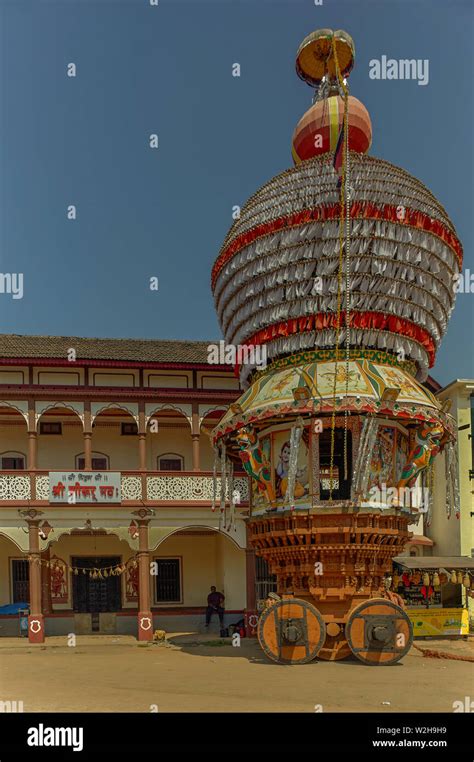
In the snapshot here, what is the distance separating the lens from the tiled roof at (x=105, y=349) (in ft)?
80.8

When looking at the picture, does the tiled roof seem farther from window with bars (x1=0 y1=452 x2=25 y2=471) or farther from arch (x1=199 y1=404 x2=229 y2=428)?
window with bars (x1=0 y1=452 x2=25 y2=471)

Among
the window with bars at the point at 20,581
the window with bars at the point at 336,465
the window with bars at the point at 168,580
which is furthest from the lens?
the window with bars at the point at 168,580

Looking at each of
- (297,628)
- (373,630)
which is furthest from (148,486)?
(373,630)

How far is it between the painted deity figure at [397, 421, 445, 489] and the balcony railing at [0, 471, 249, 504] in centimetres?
866

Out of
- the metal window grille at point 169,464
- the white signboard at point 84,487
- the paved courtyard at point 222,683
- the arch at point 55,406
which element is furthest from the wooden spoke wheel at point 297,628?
the metal window grille at point 169,464

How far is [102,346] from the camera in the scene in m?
27.3

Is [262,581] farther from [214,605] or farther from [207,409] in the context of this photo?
[207,409]

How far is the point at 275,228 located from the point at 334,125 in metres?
3.15

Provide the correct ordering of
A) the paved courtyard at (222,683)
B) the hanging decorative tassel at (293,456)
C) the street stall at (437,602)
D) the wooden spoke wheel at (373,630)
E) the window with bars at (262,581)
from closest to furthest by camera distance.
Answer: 1. the paved courtyard at (222,683)
2. the wooden spoke wheel at (373,630)
3. the hanging decorative tassel at (293,456)
4. the street stall at (437,602)
5. the window with bars at (262,581)

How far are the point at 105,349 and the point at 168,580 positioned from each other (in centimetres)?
815

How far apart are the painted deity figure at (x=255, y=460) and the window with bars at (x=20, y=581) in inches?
518

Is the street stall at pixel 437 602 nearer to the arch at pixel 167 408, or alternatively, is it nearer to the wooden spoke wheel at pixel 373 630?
the wooden spoke wheel at pixel 373 630

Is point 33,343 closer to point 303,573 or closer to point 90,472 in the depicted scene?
point 90,472

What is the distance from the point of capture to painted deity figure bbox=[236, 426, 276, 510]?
16.0m
